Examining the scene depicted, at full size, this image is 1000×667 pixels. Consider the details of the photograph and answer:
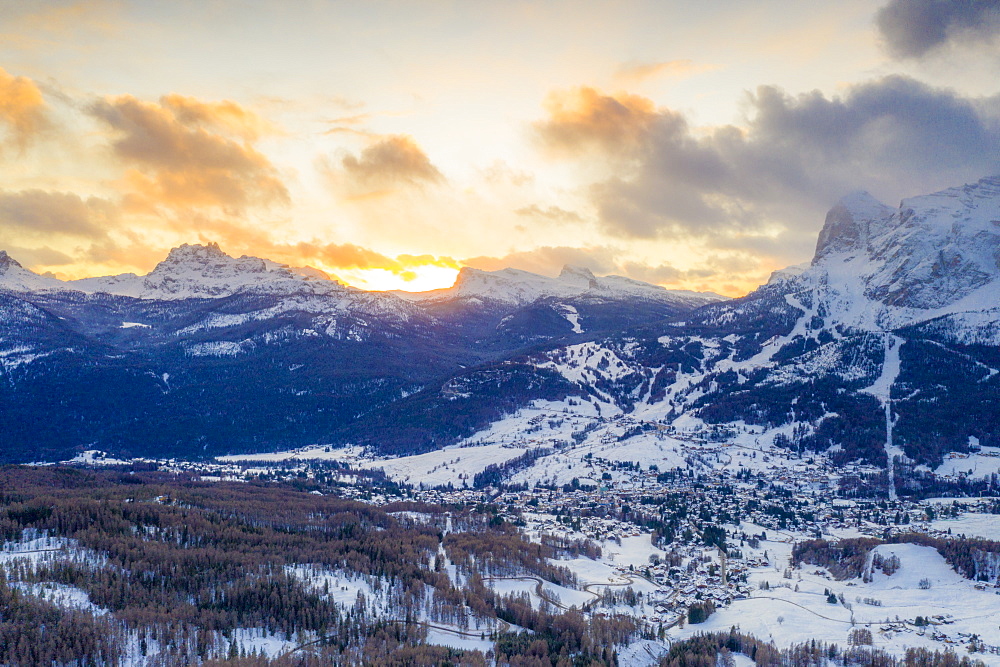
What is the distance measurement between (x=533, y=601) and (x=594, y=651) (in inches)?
816

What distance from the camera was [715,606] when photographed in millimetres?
113188

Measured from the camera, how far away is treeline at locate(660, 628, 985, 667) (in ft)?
291

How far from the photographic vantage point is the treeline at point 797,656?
88.6 meters

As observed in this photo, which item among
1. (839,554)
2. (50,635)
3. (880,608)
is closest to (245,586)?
(50,635)

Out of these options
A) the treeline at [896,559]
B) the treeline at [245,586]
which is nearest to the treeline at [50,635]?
the treeline at [245,586]

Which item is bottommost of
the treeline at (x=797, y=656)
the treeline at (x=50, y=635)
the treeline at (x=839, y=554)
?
the treeline at (x=797, y=656)

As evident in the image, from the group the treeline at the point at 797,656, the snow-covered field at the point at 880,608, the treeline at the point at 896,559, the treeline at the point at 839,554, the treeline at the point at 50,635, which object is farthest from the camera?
the treeline at the point at 839,554

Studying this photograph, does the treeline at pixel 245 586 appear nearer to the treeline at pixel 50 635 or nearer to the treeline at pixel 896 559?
the treeline at pixel 50 635

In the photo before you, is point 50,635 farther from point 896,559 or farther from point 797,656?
point 896,559

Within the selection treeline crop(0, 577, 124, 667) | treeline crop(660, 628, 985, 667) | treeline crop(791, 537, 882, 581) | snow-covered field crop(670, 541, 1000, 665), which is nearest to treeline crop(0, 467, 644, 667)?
treeline crop(0, 577, 124, 667)

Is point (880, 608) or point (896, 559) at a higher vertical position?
point (896, 559)

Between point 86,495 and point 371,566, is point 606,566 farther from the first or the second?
point 86,495

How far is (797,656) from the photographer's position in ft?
303

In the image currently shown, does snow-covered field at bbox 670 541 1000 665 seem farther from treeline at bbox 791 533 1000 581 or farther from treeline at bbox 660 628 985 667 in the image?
treeline at bbox 660 628 985 667
